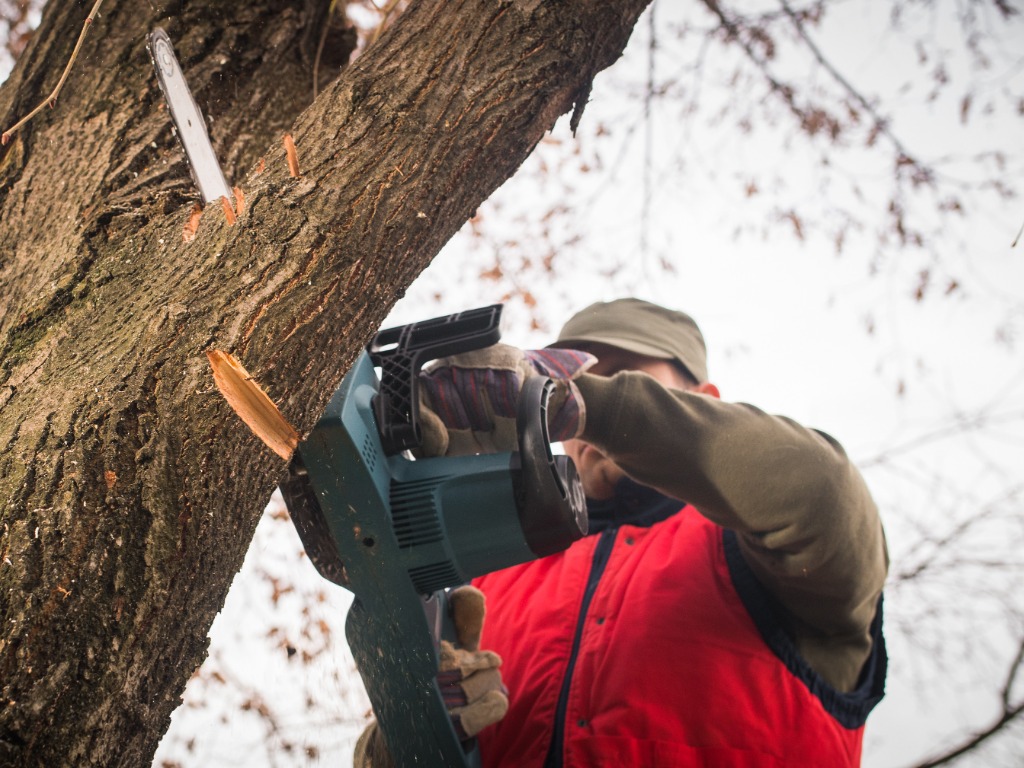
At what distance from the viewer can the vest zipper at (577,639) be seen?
1.90 meters

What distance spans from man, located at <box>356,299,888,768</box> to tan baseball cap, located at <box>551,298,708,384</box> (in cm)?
49

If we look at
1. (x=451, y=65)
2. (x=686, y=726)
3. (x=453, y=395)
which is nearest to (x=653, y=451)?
(x=453, y=395)

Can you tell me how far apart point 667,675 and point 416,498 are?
974 millimetres

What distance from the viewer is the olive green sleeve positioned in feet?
5.38

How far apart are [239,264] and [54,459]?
339 mm

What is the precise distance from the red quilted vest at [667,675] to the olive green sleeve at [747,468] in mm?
324

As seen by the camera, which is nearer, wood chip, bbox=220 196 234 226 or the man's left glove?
wood chip, bbox=220 196 234 226

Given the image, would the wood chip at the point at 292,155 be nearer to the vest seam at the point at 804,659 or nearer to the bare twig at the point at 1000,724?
the vest seam at the point at 804,659

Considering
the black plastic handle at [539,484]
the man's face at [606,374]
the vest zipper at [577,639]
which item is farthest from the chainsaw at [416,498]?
the man's face at [606,374]

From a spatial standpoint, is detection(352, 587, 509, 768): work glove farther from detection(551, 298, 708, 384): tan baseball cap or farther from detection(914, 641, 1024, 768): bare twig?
detection(914, 641, 1024, 768): bare twig

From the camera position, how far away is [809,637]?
1.98 m

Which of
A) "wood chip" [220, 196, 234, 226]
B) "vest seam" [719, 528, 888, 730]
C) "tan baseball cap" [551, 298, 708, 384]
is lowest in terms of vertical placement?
"vest seam" [719, 528, 888, 730]

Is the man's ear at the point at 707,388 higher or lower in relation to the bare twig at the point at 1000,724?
higher

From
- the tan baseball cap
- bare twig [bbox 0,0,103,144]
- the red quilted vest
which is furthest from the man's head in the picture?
bare twig [bbox 0,0,103,144]
